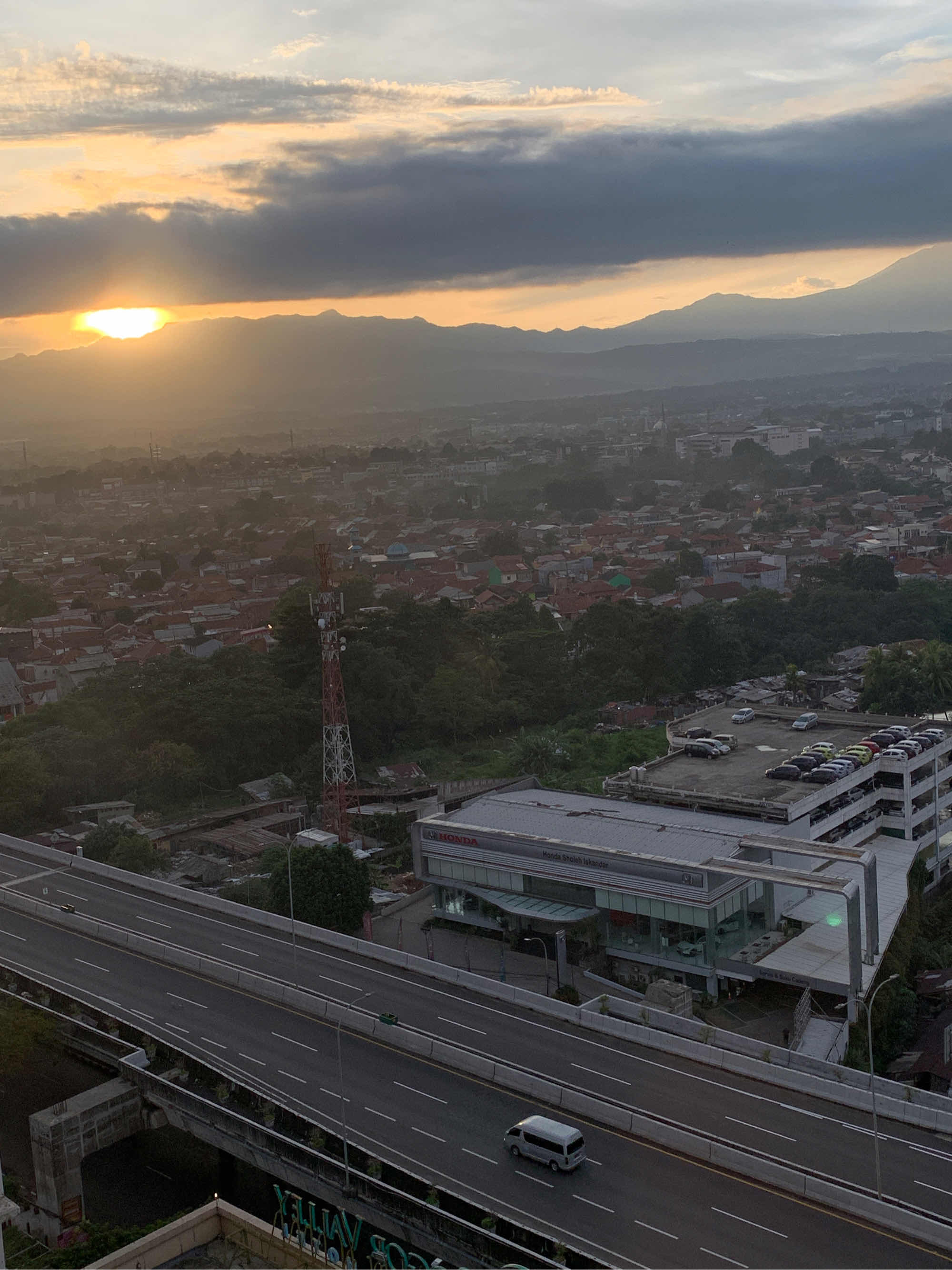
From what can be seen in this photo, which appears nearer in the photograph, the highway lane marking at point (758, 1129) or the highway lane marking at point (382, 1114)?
the highway lane marking at point (758, 1129)

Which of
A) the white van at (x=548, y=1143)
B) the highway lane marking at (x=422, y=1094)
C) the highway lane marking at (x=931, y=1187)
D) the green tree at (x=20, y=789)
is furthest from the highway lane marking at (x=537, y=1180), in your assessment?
the green tree at (x=20, y=789)

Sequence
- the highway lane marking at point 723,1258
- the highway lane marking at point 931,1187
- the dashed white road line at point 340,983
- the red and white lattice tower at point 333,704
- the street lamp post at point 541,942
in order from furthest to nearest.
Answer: the red and white lattice tower at point 333,704
the street lamp post at point 541,942
the dashed white road line at point 340,983
the highway lane marking at point 931,1187
the highway lane marking at point 723,1258

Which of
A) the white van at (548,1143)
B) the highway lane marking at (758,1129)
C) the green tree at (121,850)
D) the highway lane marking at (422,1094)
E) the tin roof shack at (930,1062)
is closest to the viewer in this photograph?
the white van at (548,1143)

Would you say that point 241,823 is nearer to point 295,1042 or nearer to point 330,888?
point 330,888

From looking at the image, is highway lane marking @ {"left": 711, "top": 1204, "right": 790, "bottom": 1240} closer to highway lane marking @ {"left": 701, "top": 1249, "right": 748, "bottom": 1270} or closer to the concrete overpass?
the concrete overpass

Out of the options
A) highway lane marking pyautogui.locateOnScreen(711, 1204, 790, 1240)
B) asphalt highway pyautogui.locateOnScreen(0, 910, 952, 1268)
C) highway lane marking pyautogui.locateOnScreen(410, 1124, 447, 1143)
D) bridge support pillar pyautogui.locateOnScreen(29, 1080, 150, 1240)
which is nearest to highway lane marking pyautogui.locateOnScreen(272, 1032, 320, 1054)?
asphalt highway pyautogui.locateOnScreen(0, 910, 952, 1268)

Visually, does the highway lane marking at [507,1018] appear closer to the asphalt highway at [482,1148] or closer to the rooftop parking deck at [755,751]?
the asphalt highway at [482,1148]

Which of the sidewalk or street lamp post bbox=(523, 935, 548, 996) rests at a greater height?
street lamp post bbox=(523, 935, 548, 996)
